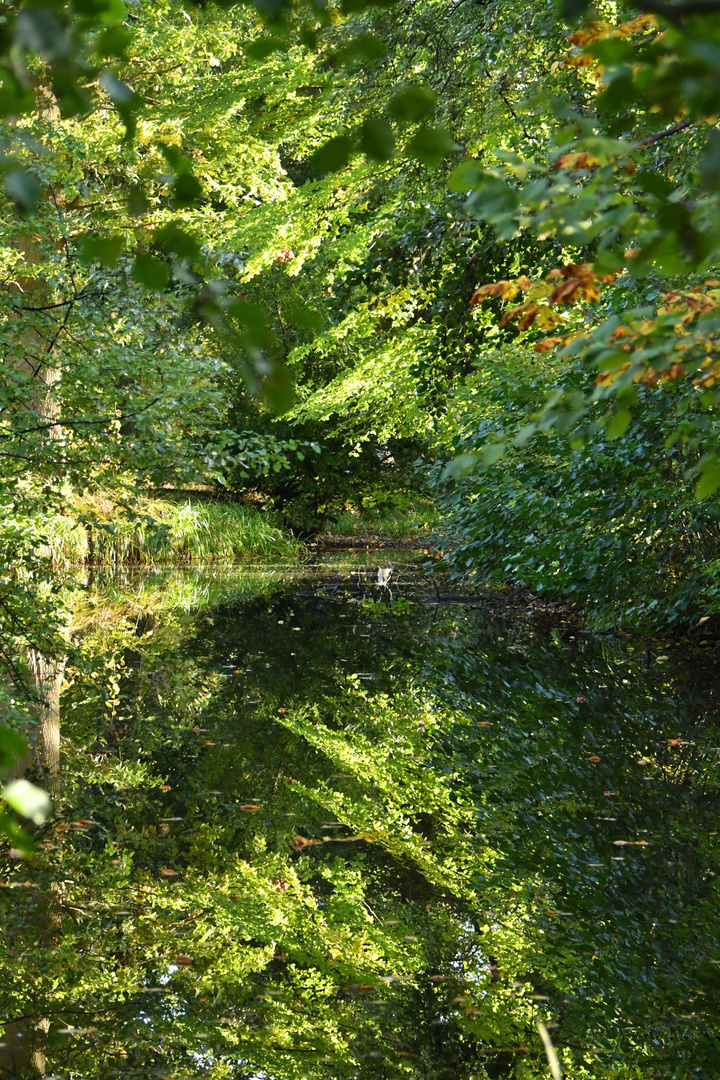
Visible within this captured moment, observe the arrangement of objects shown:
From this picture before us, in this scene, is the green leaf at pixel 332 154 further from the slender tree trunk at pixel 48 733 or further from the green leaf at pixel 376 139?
the slender tree trunk at pixel 48 733

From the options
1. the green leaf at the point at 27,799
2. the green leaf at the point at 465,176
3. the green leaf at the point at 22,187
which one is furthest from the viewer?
the green leaf at the point at 465,176

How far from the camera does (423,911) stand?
4566mm

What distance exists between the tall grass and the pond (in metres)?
9.10

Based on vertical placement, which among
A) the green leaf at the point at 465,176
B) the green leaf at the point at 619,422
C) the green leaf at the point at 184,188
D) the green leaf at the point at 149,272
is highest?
the green leaf at the point at 465,176

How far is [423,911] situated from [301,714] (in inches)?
138

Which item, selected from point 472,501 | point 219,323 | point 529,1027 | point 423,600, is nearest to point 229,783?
point 529,1027

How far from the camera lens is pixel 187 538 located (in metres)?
20.8

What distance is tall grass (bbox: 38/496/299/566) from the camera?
18.5 m

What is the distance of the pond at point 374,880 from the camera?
11.6 ft

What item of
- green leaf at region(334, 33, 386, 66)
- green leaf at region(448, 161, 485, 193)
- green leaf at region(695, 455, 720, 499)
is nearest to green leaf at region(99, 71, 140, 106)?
green leaf at region(334, 33, 386, 66)

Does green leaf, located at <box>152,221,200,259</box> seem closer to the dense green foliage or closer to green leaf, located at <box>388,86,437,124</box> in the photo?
the dense green foliage

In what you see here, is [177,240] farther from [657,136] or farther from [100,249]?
[657,136]

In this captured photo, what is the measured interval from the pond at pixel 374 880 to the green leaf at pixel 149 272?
2.57m

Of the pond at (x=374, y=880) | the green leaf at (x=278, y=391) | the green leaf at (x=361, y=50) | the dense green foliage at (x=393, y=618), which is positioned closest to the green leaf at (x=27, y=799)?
the dense green foliage at (x=393, y=618)
